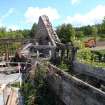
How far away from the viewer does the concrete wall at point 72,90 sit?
909cm

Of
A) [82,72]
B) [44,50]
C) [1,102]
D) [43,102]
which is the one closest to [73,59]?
[82,72]

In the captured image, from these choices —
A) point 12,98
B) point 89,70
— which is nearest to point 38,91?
point 12,98

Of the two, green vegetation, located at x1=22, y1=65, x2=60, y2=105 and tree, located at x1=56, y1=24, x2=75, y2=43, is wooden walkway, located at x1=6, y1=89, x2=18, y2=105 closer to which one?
green vegetation, located at x1=22, y1=65, x2=60, y2=105

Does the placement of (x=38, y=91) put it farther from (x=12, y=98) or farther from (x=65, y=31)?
(x=65, y=31)

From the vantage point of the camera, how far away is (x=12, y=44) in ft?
87.6

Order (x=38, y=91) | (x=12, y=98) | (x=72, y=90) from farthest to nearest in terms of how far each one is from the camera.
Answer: (x=12, y=98) < (x=38, y=91) < (x=72, y=90)

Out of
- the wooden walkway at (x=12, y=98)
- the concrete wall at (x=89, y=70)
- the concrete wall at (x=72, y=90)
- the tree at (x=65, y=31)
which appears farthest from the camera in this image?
the tree at (x=65, y=31)

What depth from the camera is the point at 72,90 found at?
450 inches

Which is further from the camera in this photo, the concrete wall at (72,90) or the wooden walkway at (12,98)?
the wooden walkway at (12,98)

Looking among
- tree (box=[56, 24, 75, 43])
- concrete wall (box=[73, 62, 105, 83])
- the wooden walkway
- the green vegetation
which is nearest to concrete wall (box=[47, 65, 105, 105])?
the green vegetation

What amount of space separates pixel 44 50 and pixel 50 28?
2.30 metres

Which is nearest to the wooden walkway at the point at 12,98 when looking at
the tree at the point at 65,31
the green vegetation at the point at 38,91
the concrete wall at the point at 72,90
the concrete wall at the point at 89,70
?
the green vegetation at the point at 38,91

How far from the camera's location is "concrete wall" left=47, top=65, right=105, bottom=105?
29.8 feet

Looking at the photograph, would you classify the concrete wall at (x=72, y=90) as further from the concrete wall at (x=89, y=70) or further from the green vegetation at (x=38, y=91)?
the concrete wall at (x=89, y=70)
